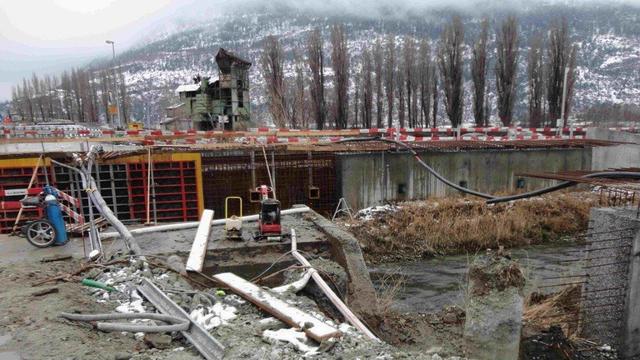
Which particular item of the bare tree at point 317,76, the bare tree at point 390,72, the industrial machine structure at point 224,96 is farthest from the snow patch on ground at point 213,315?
the bare tree at point 390,72

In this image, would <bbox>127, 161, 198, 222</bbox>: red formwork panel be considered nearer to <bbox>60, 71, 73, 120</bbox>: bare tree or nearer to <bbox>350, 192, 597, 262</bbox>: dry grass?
<bbox>350, 192, 597, 262</bbox>: dry grass

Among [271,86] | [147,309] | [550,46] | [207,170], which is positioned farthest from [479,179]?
[550,46]

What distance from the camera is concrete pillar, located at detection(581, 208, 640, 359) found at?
5105mm

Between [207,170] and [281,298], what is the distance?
352 inches

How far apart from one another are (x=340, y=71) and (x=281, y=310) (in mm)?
31717

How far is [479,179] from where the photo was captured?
15.5 metres

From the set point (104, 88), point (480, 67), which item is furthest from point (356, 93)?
point (104, 88)

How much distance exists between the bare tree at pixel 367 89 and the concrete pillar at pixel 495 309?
36743mm

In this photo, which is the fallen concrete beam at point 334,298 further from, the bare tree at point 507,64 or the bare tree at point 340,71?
the bare tree at point 507,64

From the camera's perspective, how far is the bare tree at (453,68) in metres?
33.2

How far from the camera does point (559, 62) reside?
103 feet

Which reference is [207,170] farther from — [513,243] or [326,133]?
[513,243]

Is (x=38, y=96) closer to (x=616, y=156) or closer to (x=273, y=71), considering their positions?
(x=273, y=71)

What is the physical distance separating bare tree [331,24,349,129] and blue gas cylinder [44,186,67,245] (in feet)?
94.9
